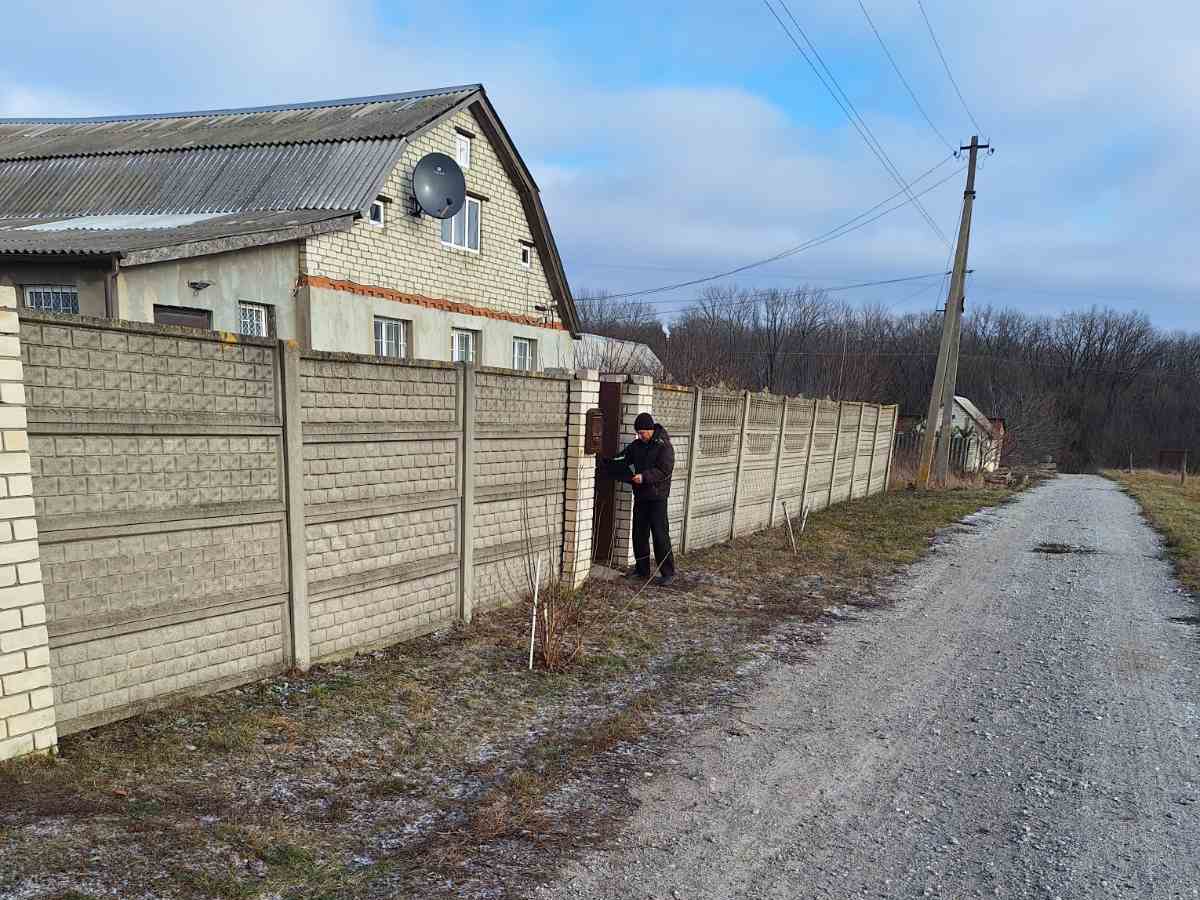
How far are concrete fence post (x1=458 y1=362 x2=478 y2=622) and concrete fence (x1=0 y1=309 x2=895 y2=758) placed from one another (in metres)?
0.02

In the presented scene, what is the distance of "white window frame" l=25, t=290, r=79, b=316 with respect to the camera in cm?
950

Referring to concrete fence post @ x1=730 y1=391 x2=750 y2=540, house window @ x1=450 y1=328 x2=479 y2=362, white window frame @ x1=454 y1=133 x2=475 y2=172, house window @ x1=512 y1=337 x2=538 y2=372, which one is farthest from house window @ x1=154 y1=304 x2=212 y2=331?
house window @ x1=512 y1=337 x2=538 y2=372

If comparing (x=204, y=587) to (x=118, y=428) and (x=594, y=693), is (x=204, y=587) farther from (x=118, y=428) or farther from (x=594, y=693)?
(x=594, y=693)

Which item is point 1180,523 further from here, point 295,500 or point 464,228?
point 295,500

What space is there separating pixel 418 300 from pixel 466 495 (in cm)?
986

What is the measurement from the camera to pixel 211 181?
13.9 meters

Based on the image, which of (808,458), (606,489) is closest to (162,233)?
(606,489)

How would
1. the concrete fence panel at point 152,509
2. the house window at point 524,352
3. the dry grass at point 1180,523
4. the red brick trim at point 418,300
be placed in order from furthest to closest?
the house window at point 524,352 < the red brick trim at point 418,300 < the dry grass at point 1180,523 < the concrete fence panel at point 152,509

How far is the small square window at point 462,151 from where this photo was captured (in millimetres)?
15617

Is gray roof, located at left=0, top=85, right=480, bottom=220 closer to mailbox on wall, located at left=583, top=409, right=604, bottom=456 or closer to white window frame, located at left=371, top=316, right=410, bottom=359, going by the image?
white window frame, located at left=371, top=316, right=410, bottom=359

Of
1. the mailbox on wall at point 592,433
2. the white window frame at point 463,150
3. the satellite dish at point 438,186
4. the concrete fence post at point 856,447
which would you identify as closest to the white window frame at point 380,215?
the satellite dish at point 438,186

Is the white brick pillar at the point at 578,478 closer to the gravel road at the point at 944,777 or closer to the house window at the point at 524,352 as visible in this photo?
the gravel road at the point at 944,777

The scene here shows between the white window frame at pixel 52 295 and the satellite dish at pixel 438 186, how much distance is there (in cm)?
636

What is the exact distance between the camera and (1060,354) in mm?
70562
